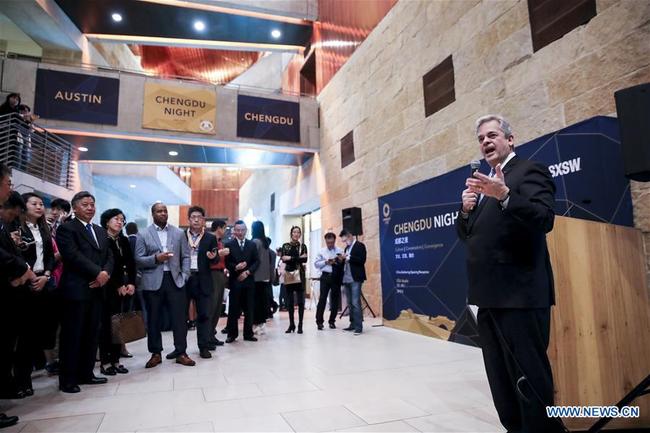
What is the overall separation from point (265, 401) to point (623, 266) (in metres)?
2.28

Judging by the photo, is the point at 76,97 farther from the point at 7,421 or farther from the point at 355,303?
the point at 7,421

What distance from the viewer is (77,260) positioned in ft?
9.52

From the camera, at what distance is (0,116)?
225 inches

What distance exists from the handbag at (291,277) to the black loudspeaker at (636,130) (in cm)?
444

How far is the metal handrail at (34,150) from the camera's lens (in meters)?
6.04

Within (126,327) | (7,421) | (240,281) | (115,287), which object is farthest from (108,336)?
(240,281)

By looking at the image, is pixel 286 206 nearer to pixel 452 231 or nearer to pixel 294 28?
pixel 294 28

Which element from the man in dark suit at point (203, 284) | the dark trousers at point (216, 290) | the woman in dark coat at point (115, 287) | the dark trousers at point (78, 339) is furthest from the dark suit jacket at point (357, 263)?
the dark trousers at point (78, 339)

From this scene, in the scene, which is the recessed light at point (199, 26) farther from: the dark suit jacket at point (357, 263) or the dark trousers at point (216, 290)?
the dark trousers at point (216, 290)

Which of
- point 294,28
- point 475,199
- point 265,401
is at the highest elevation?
point 294,28

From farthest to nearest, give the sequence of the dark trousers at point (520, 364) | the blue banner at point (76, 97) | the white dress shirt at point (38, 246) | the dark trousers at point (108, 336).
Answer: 1. the blue banner at point (76, 97)
2. the dark trousers at point (108, 336)
3. the white dress shirt at point (38, 246)
4. the dark trousers at point (520, 364)

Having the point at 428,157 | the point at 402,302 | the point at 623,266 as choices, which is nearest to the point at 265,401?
the point at 623,266

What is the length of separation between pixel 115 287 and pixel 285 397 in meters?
2.05

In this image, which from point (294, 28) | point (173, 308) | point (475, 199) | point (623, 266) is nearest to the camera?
point (475, 199)
